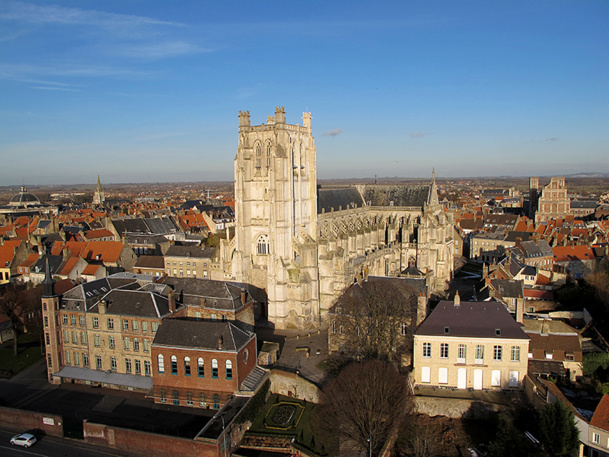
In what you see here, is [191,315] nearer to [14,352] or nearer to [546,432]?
[14,352]

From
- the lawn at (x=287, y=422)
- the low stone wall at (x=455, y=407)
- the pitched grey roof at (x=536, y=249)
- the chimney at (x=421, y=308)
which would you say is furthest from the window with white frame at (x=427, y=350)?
the pitched grey roof at (x=536, y=249)

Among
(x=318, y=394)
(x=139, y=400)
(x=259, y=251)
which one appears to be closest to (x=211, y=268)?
(x=259, y=251)

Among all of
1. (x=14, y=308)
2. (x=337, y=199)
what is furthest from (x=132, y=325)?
(x=337, y=199)

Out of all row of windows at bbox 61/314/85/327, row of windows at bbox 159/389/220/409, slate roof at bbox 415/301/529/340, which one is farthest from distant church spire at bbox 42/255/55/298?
slate roof at bbox 415/301/529/340

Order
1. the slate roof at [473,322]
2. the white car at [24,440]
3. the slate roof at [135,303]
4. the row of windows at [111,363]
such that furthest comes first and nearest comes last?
the row of windows at [111,363]
the slate roof at [135,303]
the slate roof at [473,322]
the white car at [24,440]

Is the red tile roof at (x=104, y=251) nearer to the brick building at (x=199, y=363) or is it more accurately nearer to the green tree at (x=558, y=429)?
the brick building at (x=199, y=363)

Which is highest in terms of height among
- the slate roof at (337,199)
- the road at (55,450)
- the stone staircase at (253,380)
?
the slate roof at (337,199)

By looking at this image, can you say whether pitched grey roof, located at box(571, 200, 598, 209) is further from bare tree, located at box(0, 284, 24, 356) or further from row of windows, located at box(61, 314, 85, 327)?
bare tree, located at box(0, 284, 24, 356)

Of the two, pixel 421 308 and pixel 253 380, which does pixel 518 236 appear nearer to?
pixel 421 308
